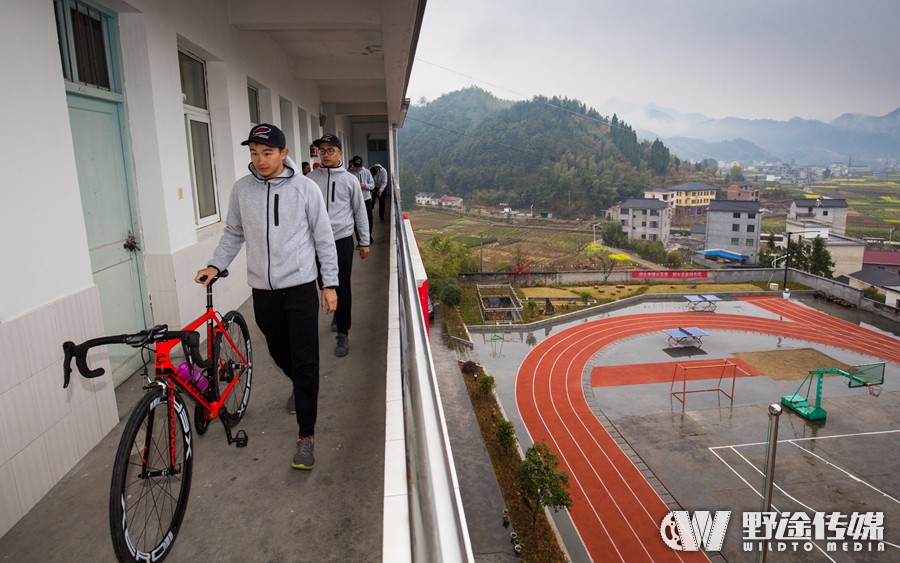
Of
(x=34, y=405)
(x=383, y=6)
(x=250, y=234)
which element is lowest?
(x=34, y=405)

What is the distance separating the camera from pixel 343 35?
7.70 metres

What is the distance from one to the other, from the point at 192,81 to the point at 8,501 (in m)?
4.16

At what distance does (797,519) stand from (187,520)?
17629 millimetres

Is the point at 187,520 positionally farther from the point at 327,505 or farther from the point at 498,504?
the point at 498,504

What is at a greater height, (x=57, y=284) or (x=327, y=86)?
(x=327, y=86)

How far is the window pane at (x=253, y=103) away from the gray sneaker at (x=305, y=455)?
220 inches

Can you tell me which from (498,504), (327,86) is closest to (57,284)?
(327,86)

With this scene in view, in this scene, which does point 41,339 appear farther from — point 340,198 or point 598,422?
point 598,422

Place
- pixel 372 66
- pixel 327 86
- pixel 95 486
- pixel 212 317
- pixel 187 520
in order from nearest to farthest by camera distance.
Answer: pixel 187 520
pixel 95 486
pixel 212 317
pixel 372 66
pixel 327 86

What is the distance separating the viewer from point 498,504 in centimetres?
1397

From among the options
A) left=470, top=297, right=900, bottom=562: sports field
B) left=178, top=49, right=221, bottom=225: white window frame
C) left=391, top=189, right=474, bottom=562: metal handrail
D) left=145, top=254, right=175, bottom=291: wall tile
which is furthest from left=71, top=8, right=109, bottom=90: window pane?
left=470, top=297, right=900, bottom=562: sports field

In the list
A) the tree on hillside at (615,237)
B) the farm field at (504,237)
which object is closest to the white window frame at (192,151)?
the farm field at (504,237)

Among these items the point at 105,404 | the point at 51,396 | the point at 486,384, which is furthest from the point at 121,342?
the point at 486,384

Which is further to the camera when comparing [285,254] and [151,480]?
[285,254]
